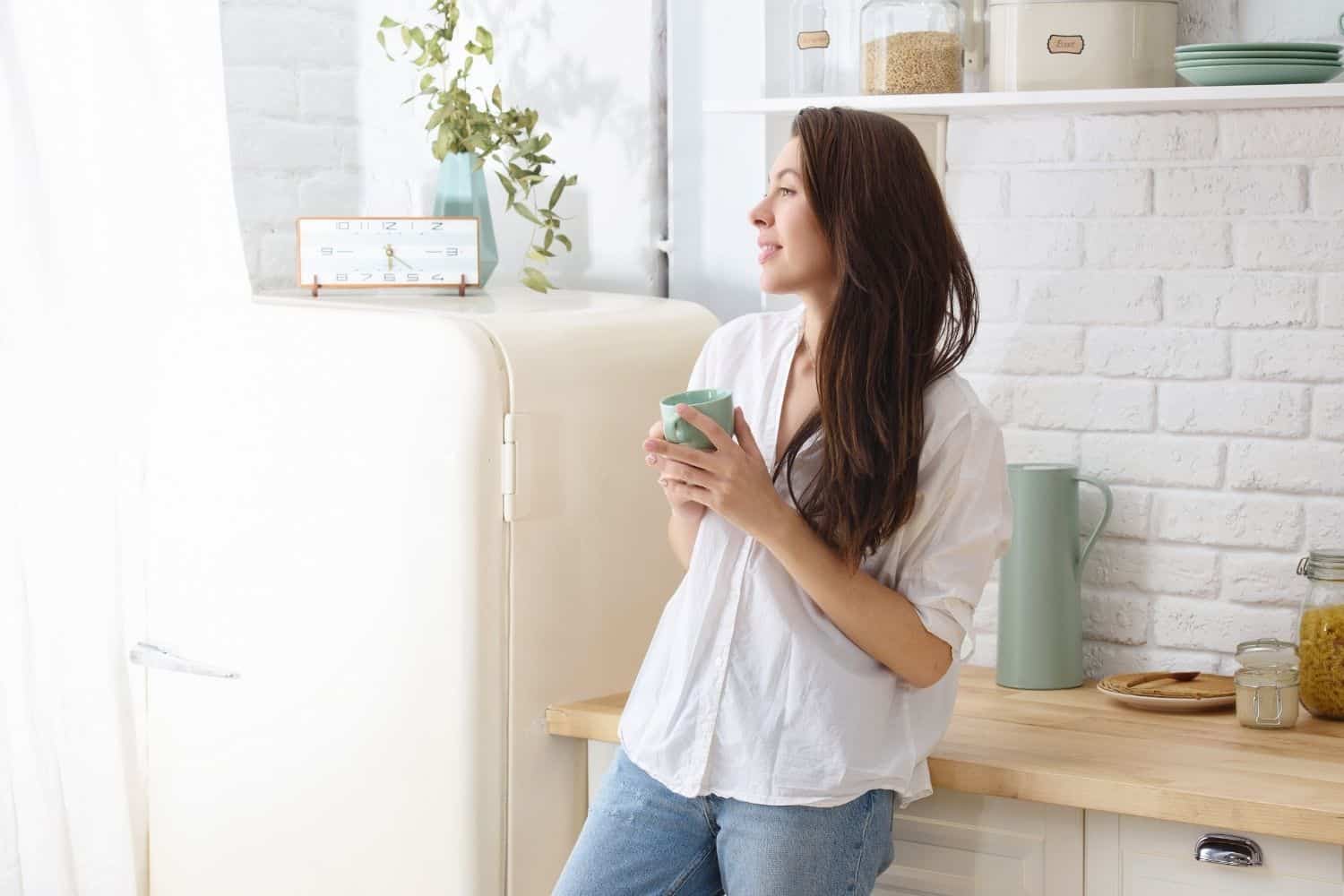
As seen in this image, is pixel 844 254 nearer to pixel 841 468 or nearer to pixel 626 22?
pixel 841 468

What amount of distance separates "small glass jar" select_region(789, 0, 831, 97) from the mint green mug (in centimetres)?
80

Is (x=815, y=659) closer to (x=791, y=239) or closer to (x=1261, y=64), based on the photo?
(x=791, y=239)

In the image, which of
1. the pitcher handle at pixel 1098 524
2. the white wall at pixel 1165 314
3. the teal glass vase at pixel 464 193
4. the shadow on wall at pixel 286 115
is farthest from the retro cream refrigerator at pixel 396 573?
the shadow on wall at pixel 286 115

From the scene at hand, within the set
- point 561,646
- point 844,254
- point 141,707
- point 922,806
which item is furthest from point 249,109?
point 922,806

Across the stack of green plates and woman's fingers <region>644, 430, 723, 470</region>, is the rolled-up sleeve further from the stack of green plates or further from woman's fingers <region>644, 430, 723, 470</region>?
the stack of green plates

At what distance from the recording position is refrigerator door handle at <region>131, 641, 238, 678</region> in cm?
237

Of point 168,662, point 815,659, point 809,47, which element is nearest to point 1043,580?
point 815,659

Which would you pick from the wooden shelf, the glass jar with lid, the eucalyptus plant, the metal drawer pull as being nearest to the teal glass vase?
the eucalyptus plant

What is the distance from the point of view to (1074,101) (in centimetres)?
211

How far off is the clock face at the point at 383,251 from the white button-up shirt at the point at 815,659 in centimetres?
86

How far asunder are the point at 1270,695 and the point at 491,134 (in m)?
1.50

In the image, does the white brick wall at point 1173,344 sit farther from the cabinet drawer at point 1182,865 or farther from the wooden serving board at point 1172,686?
the cabinet drawer at point 1182,865

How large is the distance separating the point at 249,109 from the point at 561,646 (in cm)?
142

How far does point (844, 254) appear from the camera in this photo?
174 centimetres
